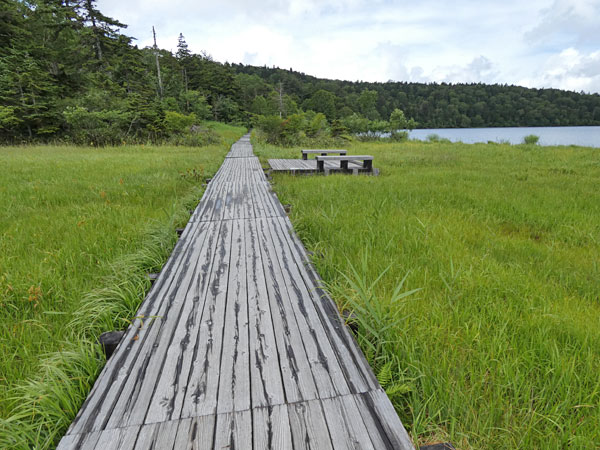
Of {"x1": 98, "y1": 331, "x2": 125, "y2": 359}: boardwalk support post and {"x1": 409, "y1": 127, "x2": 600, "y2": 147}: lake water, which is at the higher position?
{"x1": 409, "y1": 127, "x2": 600, "y2": 147}: lake water

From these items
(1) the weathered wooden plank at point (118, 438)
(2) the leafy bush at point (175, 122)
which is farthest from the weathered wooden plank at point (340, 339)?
(2) the leafy bush at point (175, 122)

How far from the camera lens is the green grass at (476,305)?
1.37 metres

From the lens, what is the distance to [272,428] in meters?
1.23

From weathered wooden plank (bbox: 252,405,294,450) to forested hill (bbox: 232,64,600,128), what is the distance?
6106 centimetres

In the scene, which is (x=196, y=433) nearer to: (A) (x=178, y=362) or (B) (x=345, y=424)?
(A) (x=178, y=362)

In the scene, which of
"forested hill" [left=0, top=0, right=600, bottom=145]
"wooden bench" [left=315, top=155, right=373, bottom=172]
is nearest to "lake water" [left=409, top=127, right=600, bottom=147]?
"forested hill" [left=0, top=0, right=600, bottom=145]

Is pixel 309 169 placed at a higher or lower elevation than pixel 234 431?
higher

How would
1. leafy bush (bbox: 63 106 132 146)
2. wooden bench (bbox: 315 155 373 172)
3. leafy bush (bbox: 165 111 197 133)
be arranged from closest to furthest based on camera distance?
wooden bench (bbox: 315 155 373 172), leafy bush (bbox: 63 106 132 146), leafy bush (bbox: 165 111 197 133)

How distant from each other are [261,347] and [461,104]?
290ft

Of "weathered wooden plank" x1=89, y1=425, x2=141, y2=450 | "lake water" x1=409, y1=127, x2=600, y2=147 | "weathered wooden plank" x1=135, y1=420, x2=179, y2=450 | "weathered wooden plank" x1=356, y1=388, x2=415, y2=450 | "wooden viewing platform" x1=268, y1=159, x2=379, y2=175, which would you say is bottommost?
"weathered wooden plank" x1=356, y1=388, x2=415, y2=450

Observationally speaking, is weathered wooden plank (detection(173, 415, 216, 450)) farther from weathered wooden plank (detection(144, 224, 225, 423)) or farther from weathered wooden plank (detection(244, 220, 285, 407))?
weathered wooden plank (detection(244, 220, 285, 407))

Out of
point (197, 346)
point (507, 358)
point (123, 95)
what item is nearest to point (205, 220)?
point (197, 346)

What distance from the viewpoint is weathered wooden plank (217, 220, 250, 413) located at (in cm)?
138

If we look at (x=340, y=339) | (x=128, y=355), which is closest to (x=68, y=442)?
(x=128, y=355)
